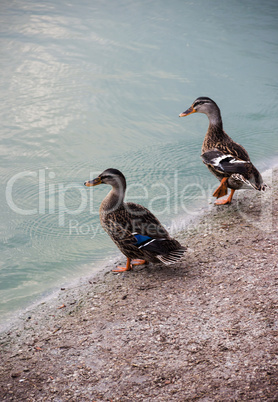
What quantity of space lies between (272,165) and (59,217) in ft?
10.4

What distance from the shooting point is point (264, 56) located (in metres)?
11.1

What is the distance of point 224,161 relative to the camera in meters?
5.46

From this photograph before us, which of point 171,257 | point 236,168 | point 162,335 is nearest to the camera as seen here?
point 162,335

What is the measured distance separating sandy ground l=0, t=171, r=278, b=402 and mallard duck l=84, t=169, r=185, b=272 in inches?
7.5

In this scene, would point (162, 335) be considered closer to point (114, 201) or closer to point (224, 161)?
point (114, 201)

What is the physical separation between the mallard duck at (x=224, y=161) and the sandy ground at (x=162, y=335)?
0.71 metres

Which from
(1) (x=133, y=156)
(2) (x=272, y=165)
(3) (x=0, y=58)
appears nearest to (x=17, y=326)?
(1) (x=133, y=156)

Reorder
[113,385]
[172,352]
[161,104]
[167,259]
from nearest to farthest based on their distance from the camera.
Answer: [113,385] < [172,352] < [167,259] < [161,104]

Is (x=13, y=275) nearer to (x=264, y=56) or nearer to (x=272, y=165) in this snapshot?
(x=272, y=165)

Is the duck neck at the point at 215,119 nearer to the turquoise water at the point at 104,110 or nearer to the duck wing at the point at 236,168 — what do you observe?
the duck wing at the point at 236,168

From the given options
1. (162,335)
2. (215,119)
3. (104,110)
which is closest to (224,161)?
(215,119)

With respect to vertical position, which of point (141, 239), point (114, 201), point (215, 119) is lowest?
point (141, 239)

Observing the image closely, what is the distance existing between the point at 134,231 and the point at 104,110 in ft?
15.3

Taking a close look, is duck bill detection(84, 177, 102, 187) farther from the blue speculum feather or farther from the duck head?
A: the blue speculum feather
